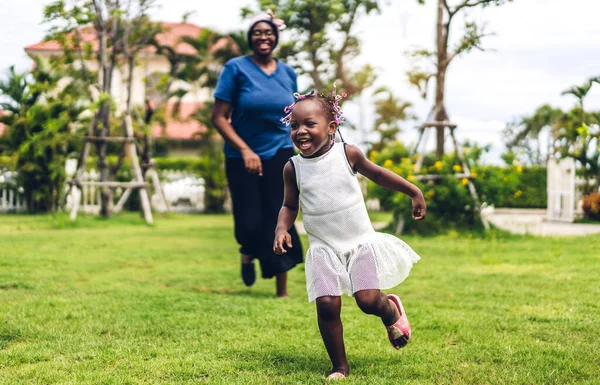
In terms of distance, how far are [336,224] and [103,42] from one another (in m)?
12.5

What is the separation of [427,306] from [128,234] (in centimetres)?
723

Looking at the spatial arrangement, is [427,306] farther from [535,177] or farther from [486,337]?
[535,177]

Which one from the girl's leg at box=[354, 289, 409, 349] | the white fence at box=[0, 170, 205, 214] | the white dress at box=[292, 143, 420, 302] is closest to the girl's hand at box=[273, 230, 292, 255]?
the white dress at box=[292, 143, 420, 302]

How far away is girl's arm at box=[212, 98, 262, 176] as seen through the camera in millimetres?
4906

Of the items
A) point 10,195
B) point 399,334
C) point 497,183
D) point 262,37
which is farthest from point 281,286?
point 10,195

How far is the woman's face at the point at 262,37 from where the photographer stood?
205 inches

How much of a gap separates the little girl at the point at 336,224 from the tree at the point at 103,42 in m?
11.4

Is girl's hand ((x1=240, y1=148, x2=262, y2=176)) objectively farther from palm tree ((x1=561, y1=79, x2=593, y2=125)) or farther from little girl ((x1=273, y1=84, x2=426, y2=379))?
palm tree ((x1=561, y1=79, x2=593, y2=125))

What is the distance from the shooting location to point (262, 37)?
522 centimetres

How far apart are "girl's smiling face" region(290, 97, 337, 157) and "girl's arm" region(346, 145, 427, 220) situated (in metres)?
0.17

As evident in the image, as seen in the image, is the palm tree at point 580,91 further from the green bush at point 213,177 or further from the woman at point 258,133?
the woman at point 258,133

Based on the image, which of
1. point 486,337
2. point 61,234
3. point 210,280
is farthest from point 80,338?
point 61,234

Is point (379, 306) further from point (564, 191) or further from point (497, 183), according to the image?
point (564, 191)

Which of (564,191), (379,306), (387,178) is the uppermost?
(387,178)
